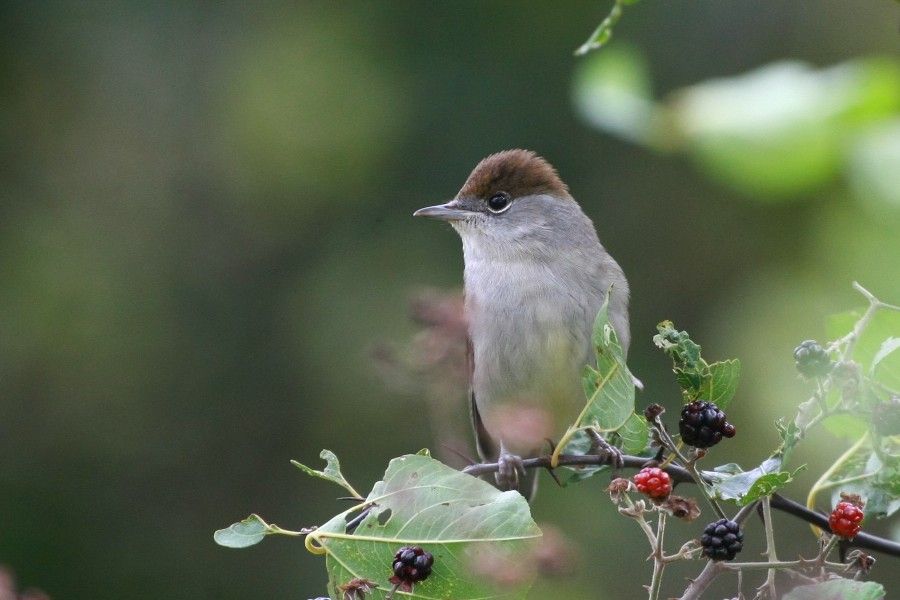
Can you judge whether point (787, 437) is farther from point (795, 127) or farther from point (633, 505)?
point (795, 127)

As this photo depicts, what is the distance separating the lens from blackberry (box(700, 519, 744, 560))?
1829mm

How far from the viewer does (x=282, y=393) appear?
9312 mm

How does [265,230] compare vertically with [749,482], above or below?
below

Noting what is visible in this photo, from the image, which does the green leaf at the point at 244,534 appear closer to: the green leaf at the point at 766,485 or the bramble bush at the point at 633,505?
the bramble bush at the point at 633,505

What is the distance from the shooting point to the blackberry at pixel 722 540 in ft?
6.00

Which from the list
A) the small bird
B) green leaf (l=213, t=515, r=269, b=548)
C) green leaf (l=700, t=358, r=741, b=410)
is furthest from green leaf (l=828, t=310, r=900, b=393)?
the small bird

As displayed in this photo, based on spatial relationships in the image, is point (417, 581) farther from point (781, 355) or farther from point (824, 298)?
point (781, 355)

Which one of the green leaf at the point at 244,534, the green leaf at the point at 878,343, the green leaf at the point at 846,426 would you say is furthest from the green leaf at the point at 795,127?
the green leaf at the point at 244,534

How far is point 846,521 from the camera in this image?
189 centimetres

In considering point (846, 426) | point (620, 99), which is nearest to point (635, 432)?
point (846, 426)

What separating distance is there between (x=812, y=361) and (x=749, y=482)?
8.8 inches

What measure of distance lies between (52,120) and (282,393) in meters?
2.93

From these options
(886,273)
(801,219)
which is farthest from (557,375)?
(801,219)

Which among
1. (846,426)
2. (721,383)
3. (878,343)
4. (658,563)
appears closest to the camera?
(658,563)
